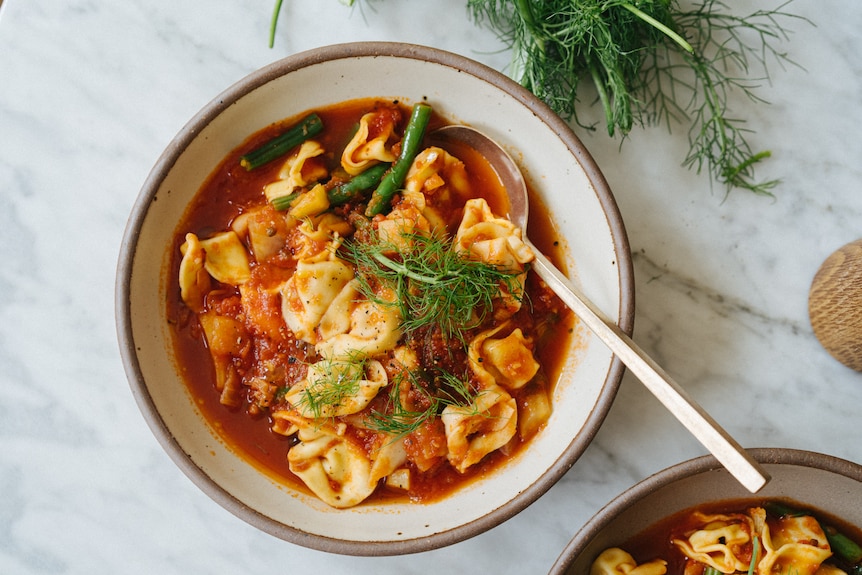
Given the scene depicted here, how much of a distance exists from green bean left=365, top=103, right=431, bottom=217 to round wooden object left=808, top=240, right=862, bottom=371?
2.13 metres

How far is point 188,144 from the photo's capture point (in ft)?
10.7

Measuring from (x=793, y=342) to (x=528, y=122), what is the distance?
71.0 inches

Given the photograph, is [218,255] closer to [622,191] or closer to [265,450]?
[265,450]

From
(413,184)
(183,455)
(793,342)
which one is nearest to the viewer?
(183,455)

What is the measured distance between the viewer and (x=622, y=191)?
3.70m

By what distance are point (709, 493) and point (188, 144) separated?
290cm

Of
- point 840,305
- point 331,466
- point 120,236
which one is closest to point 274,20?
point 120,236

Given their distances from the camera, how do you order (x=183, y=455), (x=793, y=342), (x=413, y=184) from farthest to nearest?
(x=793, y=342), (x=413, y=184), (x=183, y=455)

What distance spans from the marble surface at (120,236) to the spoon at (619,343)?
0.48 metres

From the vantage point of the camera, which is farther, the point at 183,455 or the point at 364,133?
the point at 364,133

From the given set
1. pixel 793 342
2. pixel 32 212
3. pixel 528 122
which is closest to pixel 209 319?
pixel 32 212

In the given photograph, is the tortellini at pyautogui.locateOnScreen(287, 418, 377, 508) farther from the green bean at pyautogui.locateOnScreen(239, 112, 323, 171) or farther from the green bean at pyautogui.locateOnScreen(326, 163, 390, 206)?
the green bean at pyautogui.locateOnScreen(239, 112, 323, 171)

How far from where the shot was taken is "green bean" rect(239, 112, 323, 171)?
3.55 meters

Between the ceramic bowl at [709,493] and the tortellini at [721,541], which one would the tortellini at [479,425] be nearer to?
the ceramic bowl at [709,493]
